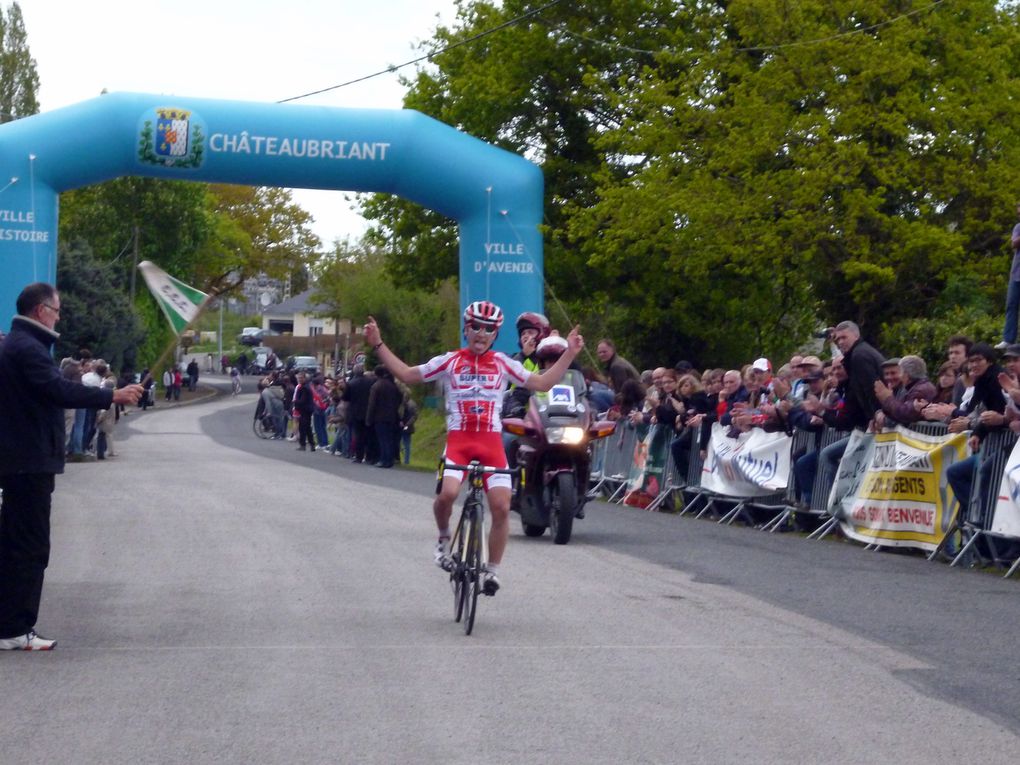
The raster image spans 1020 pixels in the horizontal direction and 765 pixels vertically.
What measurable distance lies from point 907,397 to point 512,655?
23.7ft

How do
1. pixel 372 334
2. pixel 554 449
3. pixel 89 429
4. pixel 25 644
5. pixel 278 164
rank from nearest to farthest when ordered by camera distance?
pixel 25 644 → pixel 372 334 → pixel 554 449 → pixel 278 164 → pixel 89 429

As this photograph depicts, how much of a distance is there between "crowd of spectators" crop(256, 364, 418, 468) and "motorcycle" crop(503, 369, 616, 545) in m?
12.0

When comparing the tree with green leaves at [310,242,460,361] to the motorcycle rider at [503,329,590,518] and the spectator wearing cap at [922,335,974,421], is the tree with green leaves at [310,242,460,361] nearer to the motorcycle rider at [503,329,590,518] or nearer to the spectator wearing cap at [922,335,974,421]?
the motorcycle rider at [503,329,590,518]

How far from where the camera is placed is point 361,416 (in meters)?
29.5

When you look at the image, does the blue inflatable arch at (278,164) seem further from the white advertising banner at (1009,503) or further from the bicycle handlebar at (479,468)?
the bicycle handlebar at (479,468)

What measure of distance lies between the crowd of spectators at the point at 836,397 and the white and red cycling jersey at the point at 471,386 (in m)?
4.48

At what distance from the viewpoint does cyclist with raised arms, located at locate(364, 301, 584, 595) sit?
9.16m

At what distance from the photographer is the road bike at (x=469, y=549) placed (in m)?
8.76

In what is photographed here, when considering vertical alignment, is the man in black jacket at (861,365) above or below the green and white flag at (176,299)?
below

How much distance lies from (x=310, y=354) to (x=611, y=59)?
80863 millimetres

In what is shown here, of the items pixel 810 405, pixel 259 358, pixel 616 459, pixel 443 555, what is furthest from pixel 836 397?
pixel 259 358

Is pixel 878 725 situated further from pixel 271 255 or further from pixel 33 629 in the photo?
pixel 271 255

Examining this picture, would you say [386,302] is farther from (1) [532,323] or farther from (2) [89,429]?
(1) [532,323]

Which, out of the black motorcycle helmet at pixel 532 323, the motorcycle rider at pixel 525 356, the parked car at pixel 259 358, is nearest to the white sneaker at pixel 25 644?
the motorcycle rider at pixel 525 356
